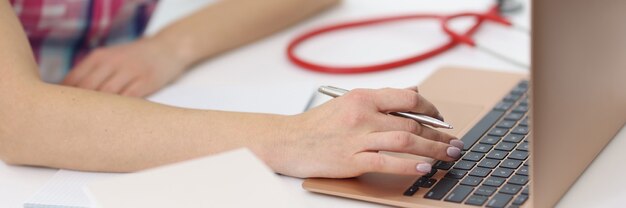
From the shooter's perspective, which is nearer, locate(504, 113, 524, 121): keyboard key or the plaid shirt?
locate(504, 113, 524, 121): keyboard key

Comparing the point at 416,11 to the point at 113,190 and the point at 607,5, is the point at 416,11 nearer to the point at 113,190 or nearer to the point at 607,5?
the point at 607,5

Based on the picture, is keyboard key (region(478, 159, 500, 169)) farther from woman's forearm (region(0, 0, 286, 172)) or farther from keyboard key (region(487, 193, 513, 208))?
woman's forearm (region(0, 0, 286, 172))

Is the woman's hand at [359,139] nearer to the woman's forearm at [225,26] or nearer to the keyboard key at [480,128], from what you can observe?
the keyboard key at [480,128]

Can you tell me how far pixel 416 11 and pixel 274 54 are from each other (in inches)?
9.7

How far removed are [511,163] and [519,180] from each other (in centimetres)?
4

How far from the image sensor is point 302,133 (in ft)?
3.30

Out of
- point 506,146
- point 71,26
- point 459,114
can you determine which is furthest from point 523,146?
point 71,26

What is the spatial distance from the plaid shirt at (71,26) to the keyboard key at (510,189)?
0.75 meters

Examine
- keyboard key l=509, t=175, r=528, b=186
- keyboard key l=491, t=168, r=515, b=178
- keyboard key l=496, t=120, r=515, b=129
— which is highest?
keyboard key l=496, t=120, r=515, b=129

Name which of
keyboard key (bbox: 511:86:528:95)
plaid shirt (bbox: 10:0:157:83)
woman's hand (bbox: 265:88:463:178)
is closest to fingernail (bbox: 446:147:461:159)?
woman's hand (bbox: 265:88:463:178)

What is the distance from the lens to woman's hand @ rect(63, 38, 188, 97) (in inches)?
51.6

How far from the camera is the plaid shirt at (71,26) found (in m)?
1.45

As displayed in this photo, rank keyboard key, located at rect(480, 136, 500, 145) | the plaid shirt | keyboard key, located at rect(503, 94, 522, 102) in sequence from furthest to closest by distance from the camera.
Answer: the plaid shirt
keyboard key, located at rect(503, 94, 522, 102)
keyboard key, located at rect(480, 136, 500, 145)

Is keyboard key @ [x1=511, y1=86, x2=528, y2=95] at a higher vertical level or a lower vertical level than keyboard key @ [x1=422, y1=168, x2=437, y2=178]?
lower
